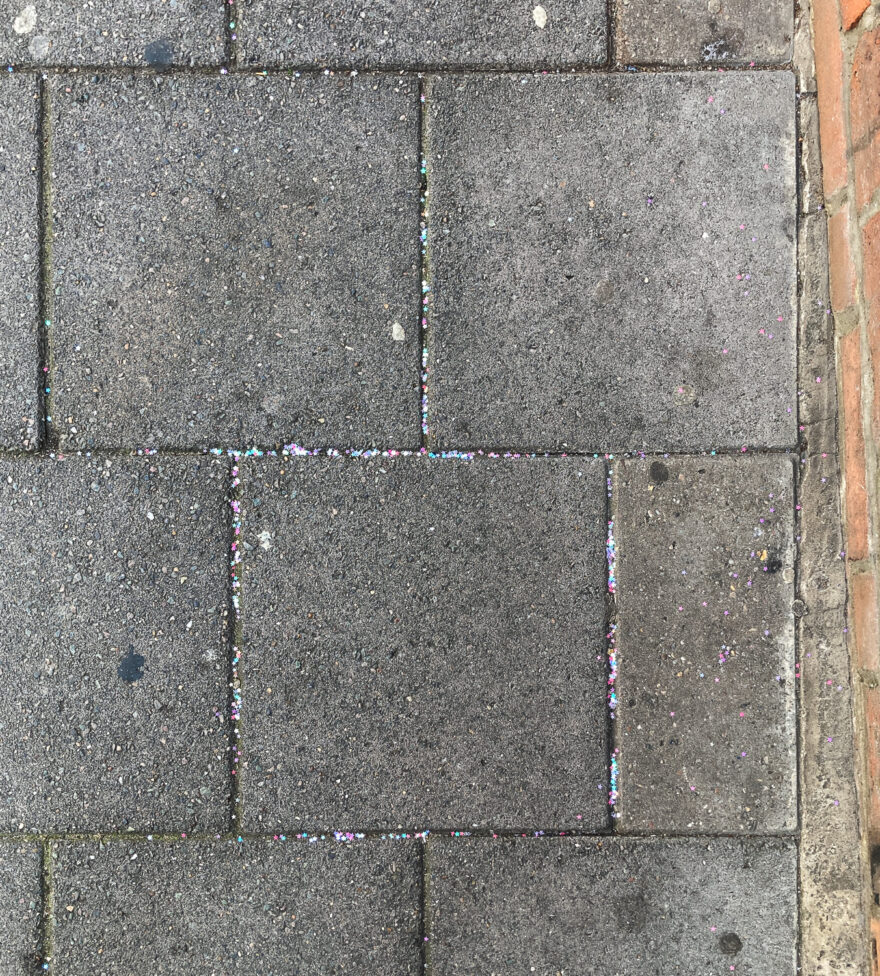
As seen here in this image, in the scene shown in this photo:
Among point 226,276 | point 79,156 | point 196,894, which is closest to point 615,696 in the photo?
point 196,894

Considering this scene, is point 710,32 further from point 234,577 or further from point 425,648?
point 234,577

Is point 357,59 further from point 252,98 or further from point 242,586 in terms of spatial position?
point 242,586

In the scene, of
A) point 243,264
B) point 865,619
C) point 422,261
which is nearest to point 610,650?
point 865,619

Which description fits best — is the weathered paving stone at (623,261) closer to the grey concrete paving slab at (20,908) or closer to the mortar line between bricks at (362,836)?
the mortar line between bricks at (362,836)

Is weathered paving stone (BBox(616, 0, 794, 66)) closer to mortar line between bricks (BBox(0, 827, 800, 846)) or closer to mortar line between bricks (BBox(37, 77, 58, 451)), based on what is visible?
mortar line between bricks (BBox(37, 77, 58, 451))

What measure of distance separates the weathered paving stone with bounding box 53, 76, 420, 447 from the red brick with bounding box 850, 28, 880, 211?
1295 mm

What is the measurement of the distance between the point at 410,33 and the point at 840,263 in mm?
1505

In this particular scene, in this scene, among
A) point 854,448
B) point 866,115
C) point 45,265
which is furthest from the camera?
point 45,265

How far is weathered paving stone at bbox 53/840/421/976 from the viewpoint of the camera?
2.14 m

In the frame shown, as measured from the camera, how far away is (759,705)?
216cm

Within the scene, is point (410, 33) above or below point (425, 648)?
above

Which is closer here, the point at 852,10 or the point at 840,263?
the point at 852,10

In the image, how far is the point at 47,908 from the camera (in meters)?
2.17

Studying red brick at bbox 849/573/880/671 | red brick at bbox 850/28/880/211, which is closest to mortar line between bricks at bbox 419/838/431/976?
red brick at bbox 849/573/880/671
